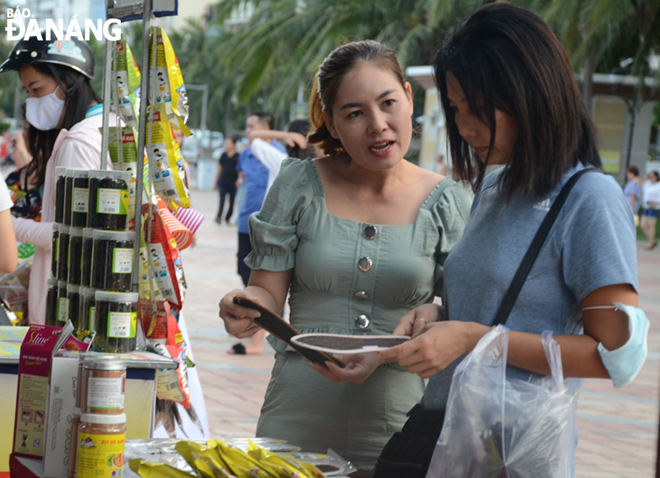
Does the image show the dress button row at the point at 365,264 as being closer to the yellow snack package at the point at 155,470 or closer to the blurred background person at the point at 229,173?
Result: the yellow snack package at the point at 155,470

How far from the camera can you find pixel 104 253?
83.0 inches

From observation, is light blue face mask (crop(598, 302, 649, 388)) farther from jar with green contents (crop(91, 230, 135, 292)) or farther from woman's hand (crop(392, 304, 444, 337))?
jar with green contents (crop(91, 230, 135, 292))

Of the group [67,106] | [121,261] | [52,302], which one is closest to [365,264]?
[121,261]

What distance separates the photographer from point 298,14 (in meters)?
26.1

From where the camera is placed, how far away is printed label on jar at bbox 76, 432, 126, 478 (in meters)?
1.52

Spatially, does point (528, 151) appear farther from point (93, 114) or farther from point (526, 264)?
point (93, 114)

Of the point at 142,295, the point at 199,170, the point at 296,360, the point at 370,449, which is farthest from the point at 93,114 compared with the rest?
the point at 199,170

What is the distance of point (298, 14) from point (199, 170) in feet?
38.1

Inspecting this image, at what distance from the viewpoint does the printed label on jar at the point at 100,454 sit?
1523 millimetres

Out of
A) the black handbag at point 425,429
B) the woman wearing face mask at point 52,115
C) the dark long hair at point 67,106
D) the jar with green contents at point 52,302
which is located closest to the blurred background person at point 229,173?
the dark long hair at point 67,106

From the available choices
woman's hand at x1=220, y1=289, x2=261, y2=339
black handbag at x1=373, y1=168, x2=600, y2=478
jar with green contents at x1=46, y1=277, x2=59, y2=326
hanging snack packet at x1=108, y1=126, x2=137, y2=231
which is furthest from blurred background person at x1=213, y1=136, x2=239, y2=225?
black handbag at x1=373, y1=168, x2=600, y2=478

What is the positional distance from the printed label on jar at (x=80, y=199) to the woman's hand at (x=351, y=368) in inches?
31.1

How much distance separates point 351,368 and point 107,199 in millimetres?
794

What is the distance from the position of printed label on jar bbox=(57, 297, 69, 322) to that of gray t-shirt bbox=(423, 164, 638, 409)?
3.69 feet
